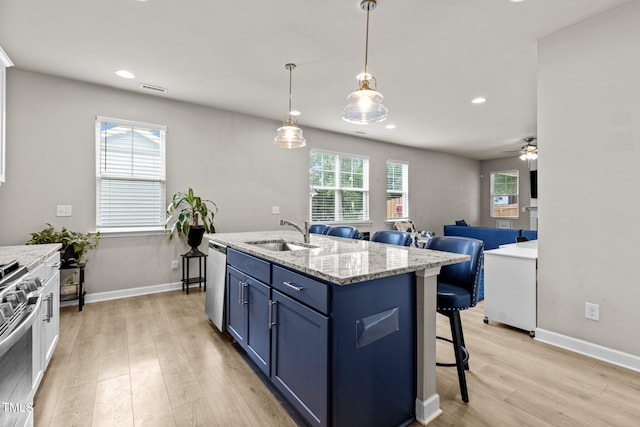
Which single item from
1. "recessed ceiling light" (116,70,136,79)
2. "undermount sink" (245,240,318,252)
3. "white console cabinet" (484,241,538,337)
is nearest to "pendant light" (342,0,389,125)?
"undermount sink" (245,240,318,252)

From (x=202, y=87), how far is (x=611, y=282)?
14.9 ft

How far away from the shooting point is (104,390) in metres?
1.95

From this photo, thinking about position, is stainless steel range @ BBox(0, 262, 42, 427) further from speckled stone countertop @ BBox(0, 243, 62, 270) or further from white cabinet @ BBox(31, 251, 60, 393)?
white cabinet @ BBox(31, 251, 60, 393)

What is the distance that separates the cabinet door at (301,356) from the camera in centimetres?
139

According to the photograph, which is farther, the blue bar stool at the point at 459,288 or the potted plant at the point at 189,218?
the potted plant at the point at 189,218

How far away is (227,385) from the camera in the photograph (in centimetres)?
201

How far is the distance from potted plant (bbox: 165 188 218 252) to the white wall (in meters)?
3.95

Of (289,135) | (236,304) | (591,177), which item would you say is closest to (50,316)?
(236,304)

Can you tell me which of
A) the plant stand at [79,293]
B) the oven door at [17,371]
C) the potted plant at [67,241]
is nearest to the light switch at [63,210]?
the potted plant at [67,241]

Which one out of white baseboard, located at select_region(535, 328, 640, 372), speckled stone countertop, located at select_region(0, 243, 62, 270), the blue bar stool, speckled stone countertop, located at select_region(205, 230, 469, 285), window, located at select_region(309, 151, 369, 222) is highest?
window, located at select_region(309, 151, 369, 222)

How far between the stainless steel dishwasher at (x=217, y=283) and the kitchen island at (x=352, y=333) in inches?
33.0

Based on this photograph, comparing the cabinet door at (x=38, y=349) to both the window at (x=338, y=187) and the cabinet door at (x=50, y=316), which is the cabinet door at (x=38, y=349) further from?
the window at (x=338, y=187)

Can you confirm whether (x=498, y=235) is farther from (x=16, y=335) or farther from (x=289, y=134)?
(x=16, y=335)

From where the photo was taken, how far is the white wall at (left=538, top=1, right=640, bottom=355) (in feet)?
7.25
